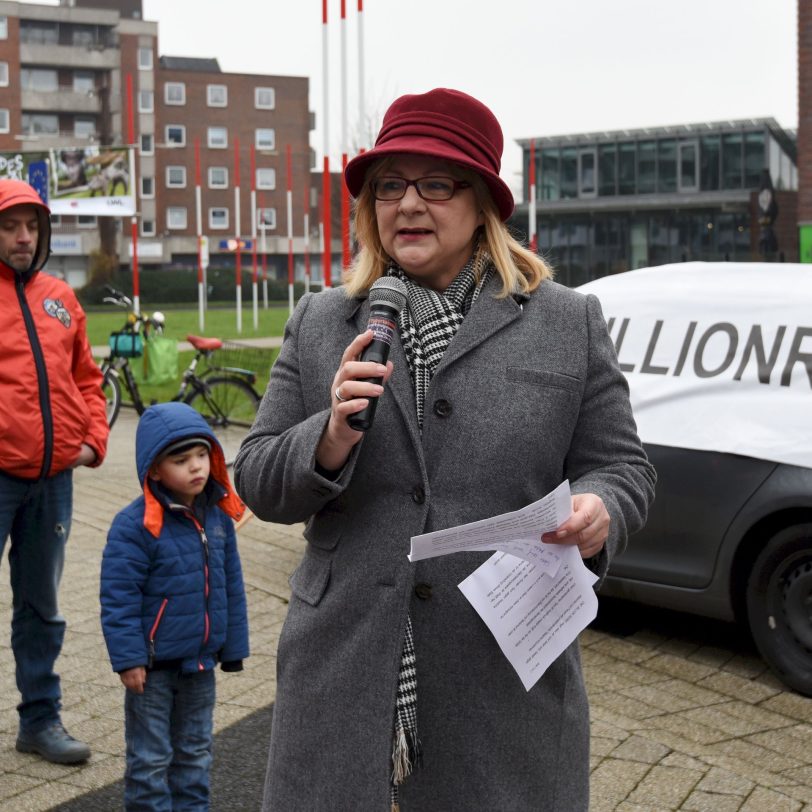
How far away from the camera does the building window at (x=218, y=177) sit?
284 ft

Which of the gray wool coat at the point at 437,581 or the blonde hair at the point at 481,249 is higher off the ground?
the blonde hair at the point at 481,249

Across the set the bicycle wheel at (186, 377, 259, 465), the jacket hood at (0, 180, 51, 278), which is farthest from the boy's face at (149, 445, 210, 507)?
the bicycle wheel at (186, 377, 259, 465)

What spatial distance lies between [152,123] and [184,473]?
282 feet

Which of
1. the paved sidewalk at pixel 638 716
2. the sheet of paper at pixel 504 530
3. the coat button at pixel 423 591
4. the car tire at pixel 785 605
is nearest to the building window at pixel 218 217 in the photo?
the paved sidewalk at pixel 638 716

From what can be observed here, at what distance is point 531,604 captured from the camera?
220 cm

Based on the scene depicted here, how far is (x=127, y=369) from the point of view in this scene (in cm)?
1241

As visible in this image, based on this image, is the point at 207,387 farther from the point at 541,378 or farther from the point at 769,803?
the point at 541,378

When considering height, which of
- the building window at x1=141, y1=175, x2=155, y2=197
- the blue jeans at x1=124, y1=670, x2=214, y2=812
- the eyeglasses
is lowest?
the blue jeans at x1=124, y1=670, x2=214, y2=812

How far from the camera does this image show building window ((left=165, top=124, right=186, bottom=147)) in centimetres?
8625

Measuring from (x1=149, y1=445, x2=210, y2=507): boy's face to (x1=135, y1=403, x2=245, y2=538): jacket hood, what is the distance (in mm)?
44

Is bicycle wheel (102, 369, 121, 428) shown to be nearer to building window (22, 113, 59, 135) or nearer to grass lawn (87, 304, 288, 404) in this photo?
grass lawn (87, 304, 288, 404)

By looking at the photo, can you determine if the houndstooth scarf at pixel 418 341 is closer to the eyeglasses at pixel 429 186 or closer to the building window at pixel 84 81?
the eyeglasses at pixel 429 186

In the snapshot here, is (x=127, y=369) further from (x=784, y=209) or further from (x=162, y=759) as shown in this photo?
(x=784, y=209)

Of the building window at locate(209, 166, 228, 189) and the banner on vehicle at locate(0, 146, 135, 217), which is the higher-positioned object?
the building window at locate(209, 166, 228, 189)
